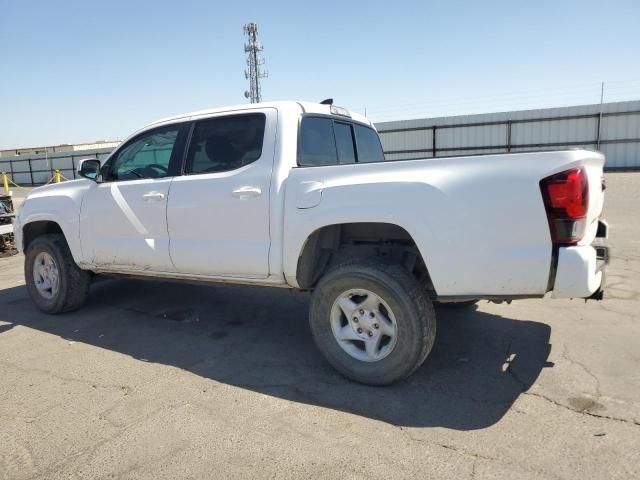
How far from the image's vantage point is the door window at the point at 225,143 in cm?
382

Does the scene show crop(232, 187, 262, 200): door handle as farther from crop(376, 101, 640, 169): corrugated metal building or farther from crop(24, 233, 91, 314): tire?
crop(376, 101, 640, 169): corrugated metal building

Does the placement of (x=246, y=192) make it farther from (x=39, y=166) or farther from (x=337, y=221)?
(x=39, y=166)

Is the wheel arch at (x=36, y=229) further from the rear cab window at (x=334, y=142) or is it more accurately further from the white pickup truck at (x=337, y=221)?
the rear cab window at (x=334, y=142)

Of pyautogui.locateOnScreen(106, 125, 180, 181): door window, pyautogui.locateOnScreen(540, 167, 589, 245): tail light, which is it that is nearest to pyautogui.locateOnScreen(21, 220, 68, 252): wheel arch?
pyautogui.locateOnScreen(106, 125, 180, 181): door window

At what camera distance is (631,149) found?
21234 millimetres

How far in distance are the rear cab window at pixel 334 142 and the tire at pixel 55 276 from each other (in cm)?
305

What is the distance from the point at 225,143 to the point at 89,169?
5.46 ft

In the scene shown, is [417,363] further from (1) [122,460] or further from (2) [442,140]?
(2) [442,140]

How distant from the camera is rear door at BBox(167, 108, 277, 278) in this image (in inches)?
143

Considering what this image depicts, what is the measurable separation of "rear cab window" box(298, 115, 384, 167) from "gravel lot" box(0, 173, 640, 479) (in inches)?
64.0

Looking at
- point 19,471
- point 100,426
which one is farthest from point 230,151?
point 19,471

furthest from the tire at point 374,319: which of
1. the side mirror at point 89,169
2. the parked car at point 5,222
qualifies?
the parked car at point 5,222

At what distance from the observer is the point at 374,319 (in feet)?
10.8

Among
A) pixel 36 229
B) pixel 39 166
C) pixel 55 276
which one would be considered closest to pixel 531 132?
pixel 36 229
